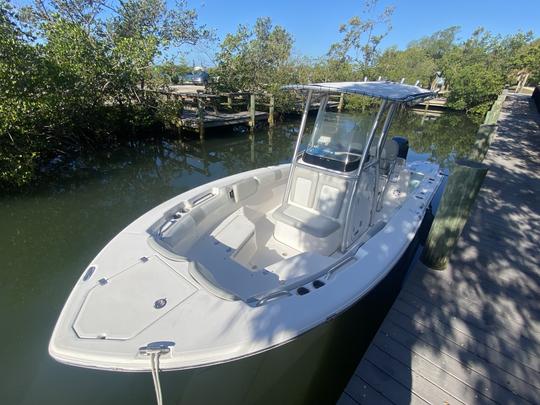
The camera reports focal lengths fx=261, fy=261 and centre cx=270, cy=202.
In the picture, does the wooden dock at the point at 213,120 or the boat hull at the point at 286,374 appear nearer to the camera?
the boat hull at the point at 286,374

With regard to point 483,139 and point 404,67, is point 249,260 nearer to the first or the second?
point 483,139

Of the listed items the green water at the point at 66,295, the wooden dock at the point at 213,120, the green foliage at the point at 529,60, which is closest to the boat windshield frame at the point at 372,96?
the green water at the point at 66,295

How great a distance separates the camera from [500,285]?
8.60 ft

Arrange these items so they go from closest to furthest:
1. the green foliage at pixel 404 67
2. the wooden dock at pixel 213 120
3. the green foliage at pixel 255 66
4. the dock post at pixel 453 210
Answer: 1. the dock post at pixel 453 210
2. the wooden dock at pixel 213 120
3. the green foliage at pixel 255 66
4. the green foliage at pixel 404 67

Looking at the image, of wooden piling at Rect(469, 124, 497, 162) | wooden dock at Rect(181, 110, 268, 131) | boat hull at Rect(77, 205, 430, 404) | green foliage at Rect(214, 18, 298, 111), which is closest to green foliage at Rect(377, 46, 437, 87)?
green foliage at Rect(214, 18, 298, 111)

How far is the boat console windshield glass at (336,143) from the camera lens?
304 cm

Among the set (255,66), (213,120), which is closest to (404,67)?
(255,66)

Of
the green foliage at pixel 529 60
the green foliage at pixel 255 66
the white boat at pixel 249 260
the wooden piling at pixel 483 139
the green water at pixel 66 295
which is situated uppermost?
the green foliage at pixel 529 60

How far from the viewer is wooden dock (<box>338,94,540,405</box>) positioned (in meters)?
1.80

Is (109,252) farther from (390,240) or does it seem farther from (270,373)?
(390,240)

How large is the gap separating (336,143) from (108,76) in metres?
7.52

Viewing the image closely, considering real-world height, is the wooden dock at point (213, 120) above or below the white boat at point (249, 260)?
below

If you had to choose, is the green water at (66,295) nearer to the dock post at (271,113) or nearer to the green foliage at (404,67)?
the dock post at (271,113)

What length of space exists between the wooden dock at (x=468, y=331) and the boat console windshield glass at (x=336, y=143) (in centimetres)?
144
